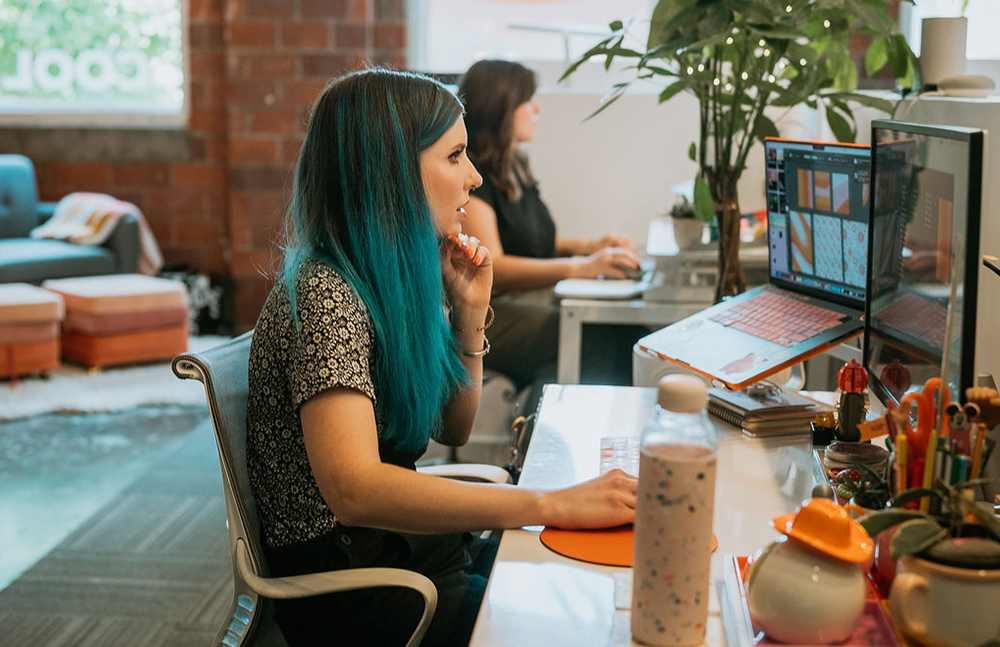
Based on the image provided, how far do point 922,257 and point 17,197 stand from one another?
5083 millimetres

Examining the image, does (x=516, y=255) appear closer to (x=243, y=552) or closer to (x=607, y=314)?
(x=607, y=314)

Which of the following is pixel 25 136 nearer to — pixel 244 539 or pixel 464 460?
pixel 464 460

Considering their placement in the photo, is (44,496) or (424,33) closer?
(44,496)

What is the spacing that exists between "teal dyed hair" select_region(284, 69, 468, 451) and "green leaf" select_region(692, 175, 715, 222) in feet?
2.90

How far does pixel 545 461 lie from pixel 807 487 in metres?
0.33

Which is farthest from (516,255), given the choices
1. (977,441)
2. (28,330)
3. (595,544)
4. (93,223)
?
(93,223)

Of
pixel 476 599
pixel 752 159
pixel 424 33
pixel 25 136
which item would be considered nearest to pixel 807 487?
pixel 476 599

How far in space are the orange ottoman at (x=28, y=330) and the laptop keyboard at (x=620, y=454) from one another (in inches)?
137

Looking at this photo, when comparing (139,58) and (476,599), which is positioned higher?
(139,58)

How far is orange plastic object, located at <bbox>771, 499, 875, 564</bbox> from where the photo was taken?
2.65ft

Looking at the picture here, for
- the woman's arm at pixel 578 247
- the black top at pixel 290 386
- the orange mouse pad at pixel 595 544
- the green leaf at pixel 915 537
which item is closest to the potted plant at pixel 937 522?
the green leaf at pixel 915 537

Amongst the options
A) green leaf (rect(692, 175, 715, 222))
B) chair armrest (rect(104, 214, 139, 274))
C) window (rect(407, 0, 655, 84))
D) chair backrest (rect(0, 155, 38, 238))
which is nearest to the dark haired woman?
green leaf (rect(692, 175, 715, 222))

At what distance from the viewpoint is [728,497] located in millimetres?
1260

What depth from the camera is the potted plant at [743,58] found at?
1.85 metres
